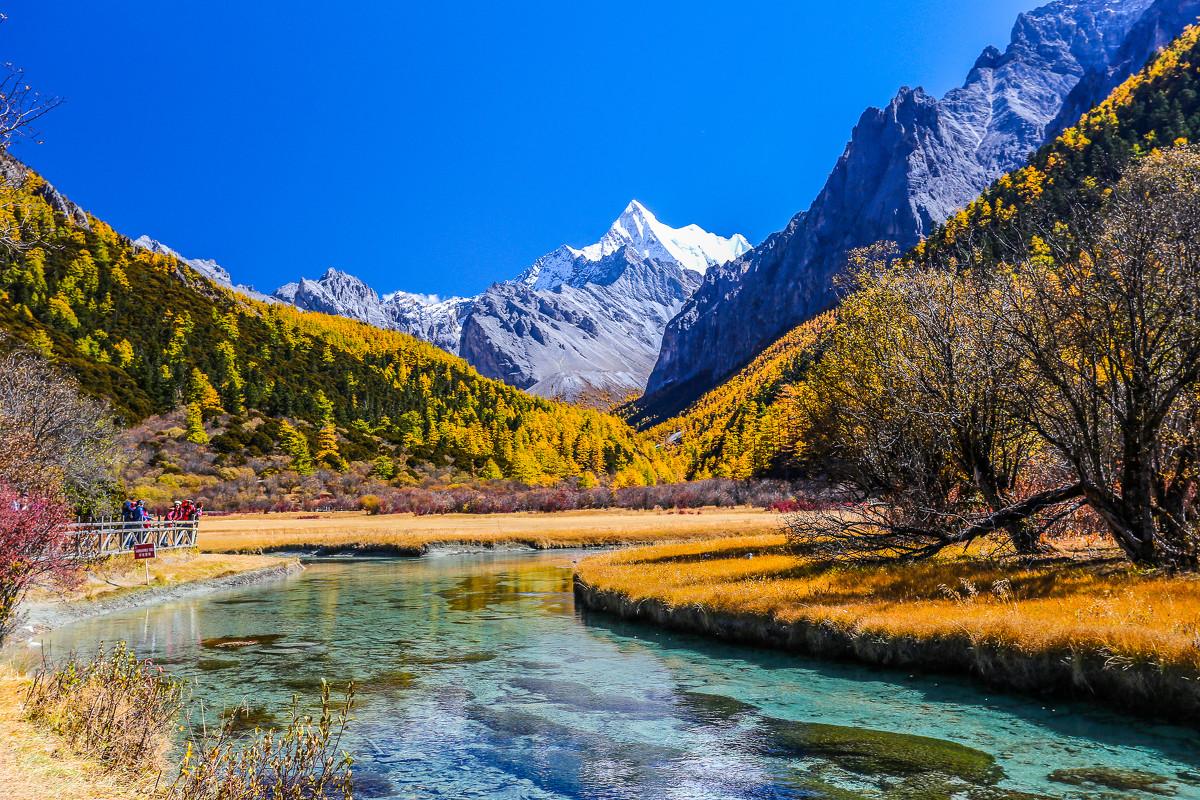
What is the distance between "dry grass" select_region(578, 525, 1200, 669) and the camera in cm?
1433

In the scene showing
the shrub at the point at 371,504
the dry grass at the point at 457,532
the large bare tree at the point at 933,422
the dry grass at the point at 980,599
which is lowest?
the dry grass at the point at 457,532

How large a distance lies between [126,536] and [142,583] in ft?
21.9

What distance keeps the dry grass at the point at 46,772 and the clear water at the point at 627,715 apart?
379 centimetres

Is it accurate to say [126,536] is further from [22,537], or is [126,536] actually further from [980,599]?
[980,599]

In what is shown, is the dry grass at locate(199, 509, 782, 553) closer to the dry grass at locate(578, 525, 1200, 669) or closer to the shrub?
the shrub

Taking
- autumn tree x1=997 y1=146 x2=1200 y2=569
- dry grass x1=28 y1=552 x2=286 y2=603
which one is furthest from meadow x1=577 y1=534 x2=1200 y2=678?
dry grass x1=28 y1=552 x2=286 y2=603

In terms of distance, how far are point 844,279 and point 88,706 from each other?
30898 millimetres

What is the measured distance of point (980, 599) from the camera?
19078 mm

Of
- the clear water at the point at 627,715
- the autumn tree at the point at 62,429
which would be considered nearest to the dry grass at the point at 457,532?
the autumn tree at the point at 62,429

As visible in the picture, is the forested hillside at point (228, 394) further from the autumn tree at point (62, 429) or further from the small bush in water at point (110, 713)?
the small bush in water at point (110, 713)

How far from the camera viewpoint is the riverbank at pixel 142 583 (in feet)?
95.1

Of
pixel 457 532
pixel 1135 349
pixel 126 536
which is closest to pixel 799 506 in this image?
pixel 1135 349

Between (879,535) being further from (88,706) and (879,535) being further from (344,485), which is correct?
(344,485)

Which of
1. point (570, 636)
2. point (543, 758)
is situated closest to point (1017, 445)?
point (570, 636)
